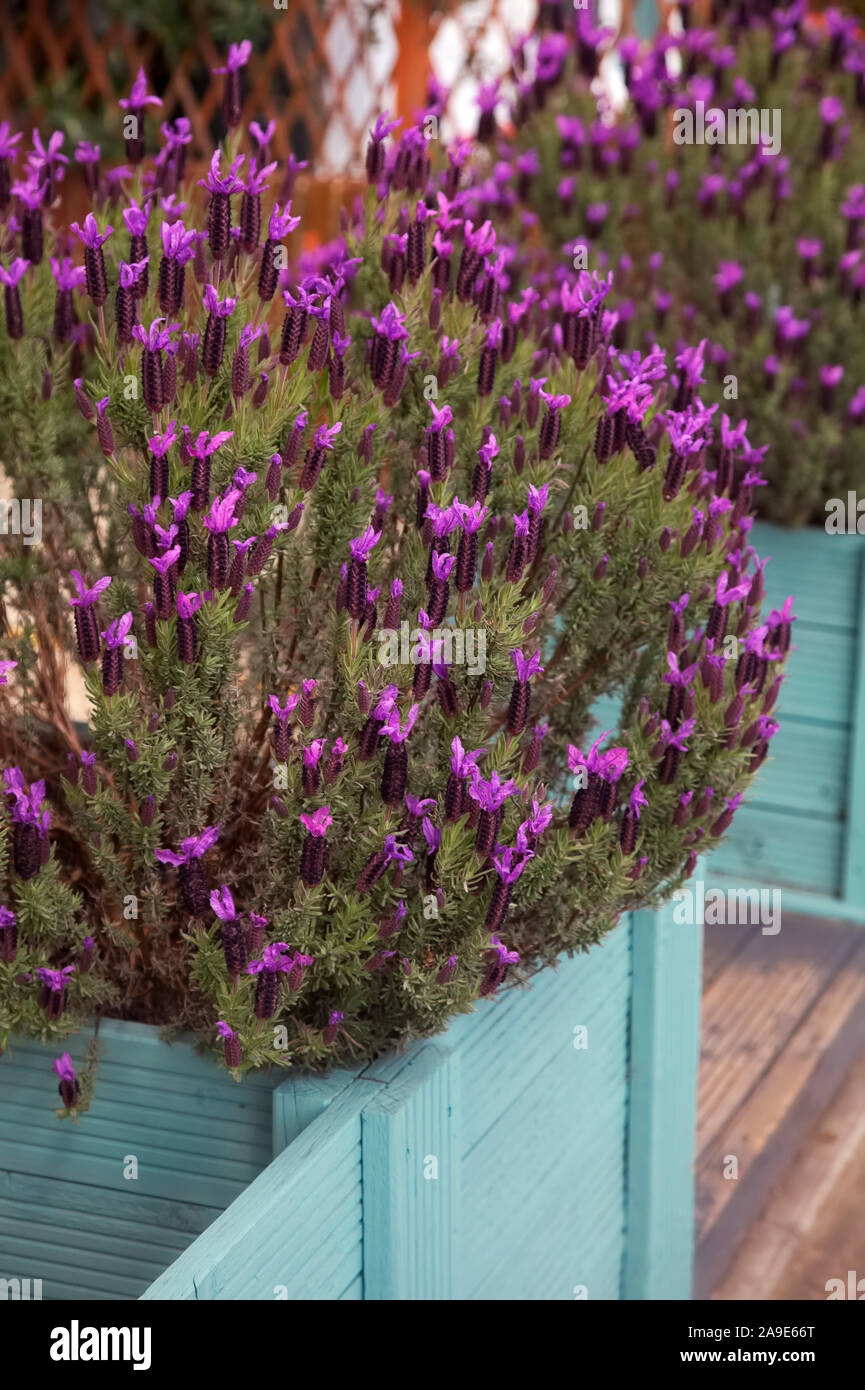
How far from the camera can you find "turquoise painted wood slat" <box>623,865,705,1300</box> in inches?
72.9

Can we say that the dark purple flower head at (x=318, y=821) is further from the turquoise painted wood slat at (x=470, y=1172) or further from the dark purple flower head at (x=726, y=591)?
the dark purple flower head at (x=726, y=591)

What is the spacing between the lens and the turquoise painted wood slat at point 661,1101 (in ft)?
6.08

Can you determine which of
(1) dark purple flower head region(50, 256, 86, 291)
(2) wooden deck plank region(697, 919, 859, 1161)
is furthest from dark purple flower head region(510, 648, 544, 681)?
(2) wooden deck plank region(697, 919, 859, 1161)

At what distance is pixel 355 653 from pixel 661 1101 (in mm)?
940

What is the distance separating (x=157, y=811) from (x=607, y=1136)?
0.83m

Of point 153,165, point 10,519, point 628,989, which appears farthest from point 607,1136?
point 153,165

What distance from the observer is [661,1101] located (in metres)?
1.90

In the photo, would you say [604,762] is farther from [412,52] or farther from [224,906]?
[412,52]

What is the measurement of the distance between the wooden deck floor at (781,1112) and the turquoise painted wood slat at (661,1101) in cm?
23

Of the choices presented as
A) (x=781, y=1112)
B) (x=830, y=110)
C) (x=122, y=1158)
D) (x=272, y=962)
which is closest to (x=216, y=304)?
(x=272, y=962)

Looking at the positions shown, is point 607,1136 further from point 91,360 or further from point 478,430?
point 91,360
